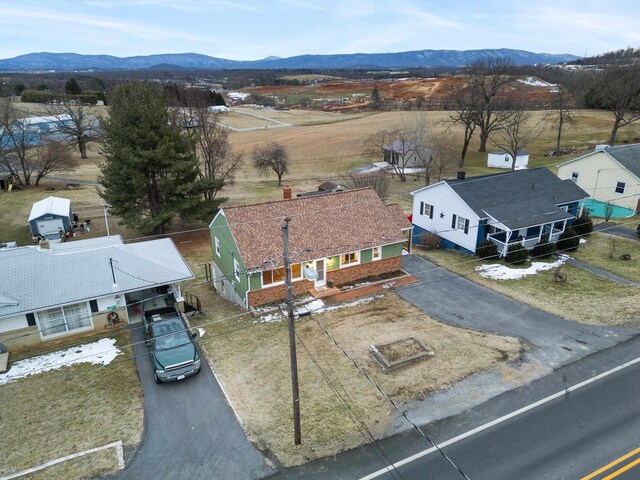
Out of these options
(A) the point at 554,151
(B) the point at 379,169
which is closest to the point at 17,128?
(B) the point at 379,169

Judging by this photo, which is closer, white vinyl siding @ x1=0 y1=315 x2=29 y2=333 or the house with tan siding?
white vinyl siding @ x1=0 y1=315 x2=29 y2=333

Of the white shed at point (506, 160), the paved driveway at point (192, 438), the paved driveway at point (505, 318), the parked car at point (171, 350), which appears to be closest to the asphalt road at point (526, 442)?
the paved driveway at point (192, 438)

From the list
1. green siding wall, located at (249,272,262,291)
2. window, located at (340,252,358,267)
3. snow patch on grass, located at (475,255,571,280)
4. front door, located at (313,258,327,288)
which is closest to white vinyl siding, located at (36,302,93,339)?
green siding wall, located at (249,272,262,291)

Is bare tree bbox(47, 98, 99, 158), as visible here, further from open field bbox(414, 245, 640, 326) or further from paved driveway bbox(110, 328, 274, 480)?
open field bbox(414, 245, 640, 326)

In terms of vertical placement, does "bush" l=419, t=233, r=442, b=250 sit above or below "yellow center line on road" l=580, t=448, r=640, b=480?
below

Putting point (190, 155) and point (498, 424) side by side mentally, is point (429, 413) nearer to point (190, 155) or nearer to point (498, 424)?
point (498, 424)

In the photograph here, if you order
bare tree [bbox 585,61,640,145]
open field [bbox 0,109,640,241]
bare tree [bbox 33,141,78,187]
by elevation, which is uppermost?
bare tree [bbox 585,61,640,145]

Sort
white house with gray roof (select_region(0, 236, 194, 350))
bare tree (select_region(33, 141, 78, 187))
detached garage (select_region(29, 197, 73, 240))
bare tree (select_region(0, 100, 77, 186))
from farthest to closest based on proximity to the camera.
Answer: bare tree (select_region(33, 141, 78, 187)) → bare tree (select_region(0, 100, 77, 186)) → detached garage (select_region(29, 197, 73, 240)) → white house with gray roof (select_region(0, 236, 194, 350))
